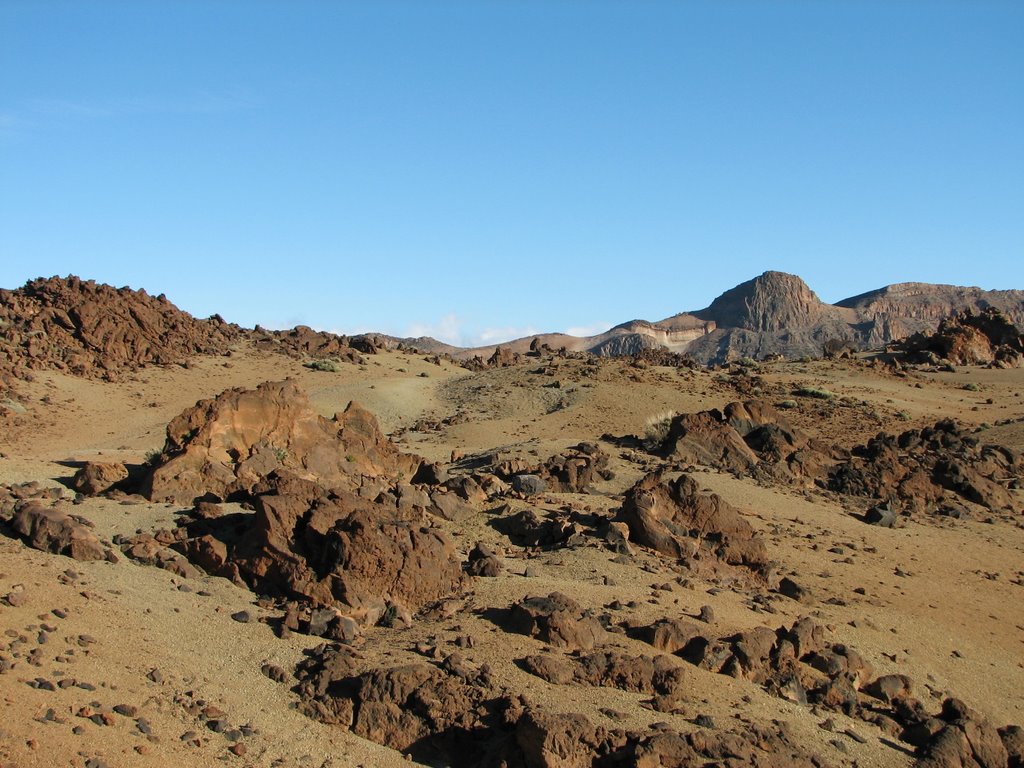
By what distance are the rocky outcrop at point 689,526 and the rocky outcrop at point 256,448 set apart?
14.8ft

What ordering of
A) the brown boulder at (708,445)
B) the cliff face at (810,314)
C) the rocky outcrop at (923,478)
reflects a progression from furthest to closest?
the cliff face at (810,314), the brown boulder at (708,445), the rocky outcrop at (923,478)

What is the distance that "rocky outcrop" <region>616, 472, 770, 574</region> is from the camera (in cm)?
1451

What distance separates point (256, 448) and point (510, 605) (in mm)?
6100

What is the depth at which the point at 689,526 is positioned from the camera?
15.2 m

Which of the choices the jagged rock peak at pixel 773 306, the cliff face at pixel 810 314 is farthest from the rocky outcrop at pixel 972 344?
the jagged rock peak at pixel 773 306

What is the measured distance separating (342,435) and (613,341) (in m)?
92.0

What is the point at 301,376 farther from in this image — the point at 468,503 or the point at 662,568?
the point at 662,568

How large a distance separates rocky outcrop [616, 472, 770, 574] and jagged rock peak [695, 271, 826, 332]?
94.7 m

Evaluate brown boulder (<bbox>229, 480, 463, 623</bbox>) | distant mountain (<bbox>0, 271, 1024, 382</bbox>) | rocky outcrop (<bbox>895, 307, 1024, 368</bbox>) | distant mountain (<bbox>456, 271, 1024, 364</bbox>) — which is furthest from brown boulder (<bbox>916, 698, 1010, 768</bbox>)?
distant mountain (<bbox>456, 271, 1024, 364</bbox>)

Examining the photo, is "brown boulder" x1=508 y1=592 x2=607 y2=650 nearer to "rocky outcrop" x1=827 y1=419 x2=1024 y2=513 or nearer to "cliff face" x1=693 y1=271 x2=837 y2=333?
"rocky outcrop" x1=827 y1=419 x2=1024 y2=513

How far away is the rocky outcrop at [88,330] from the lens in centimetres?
3616

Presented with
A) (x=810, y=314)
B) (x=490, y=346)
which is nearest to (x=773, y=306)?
(x=810, y=314)

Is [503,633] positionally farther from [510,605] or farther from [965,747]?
[965,747]

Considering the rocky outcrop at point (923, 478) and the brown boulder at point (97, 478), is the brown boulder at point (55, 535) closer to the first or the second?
the brown boulder at point (97, 478)
